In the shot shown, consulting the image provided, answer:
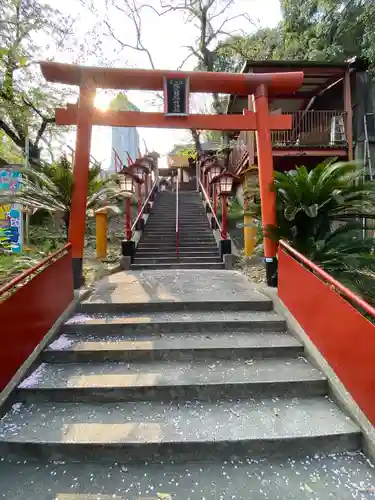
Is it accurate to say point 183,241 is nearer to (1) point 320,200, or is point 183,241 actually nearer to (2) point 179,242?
(2) point 179,242

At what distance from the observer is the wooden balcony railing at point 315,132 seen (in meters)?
10.8

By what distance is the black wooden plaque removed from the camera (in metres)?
5.55

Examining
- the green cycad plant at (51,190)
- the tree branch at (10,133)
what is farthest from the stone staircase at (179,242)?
the tree branch at (10,133)

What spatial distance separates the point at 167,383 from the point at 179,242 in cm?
638

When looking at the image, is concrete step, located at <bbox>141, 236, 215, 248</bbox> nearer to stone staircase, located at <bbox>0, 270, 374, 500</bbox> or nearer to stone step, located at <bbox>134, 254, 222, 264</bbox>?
stone step, located at <bbox>134, 254, 222, 264</bbox>

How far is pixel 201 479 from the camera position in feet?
7.43

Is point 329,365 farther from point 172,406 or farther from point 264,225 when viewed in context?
point 264,225

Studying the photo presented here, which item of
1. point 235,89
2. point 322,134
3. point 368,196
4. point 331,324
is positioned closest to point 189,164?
point 322,134

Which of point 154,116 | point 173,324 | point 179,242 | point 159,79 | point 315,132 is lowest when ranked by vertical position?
point 173,324

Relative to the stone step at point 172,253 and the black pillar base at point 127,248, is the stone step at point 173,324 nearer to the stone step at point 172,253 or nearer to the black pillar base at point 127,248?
the black pillar base at point 127,248

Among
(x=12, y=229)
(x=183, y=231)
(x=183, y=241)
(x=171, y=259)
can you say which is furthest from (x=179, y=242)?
(x=12, y=229)

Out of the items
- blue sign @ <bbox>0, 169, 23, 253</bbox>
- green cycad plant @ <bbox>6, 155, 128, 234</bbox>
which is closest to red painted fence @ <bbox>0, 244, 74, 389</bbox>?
green cycad plant @ <bbox>6, 155, 128, 234</bbox>

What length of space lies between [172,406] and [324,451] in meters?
1.33

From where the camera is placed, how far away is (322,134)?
1208 cm
